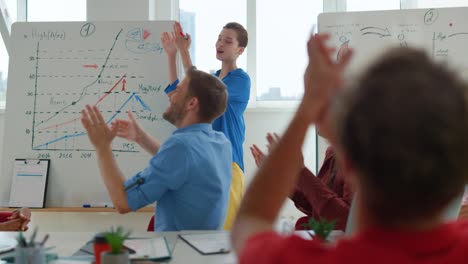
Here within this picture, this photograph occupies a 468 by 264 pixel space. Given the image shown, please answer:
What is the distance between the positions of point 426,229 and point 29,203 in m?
3.20

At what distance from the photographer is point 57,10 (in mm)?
4445

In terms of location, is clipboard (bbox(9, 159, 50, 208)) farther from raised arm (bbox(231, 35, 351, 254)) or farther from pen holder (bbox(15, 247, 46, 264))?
raised arm (bbox(231, 35, 351, 254))

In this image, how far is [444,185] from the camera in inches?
23.2

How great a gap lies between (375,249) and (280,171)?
186 millimetres

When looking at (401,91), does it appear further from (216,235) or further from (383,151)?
(216,235)

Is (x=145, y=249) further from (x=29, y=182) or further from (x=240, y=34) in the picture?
(x=240, y=34)

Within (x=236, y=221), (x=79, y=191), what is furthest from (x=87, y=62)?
(x=236, y=221)

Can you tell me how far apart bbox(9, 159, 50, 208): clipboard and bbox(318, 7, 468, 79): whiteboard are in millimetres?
2022

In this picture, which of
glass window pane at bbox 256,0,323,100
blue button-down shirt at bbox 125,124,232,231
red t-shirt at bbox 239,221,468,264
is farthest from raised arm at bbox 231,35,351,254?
glass window pane at bbox 256,0,323,100

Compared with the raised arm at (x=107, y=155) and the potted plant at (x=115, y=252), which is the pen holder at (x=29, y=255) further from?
the raised arm at (x=107, y=155)

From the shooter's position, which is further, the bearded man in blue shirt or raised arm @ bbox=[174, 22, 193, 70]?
raised arm @ bbox=[174, 22, 193, 70]

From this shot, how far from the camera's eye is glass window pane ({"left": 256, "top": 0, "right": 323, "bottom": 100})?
442cm

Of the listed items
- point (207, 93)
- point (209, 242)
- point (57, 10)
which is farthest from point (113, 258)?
point (57, 10)

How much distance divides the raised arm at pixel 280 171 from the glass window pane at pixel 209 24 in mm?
3654
